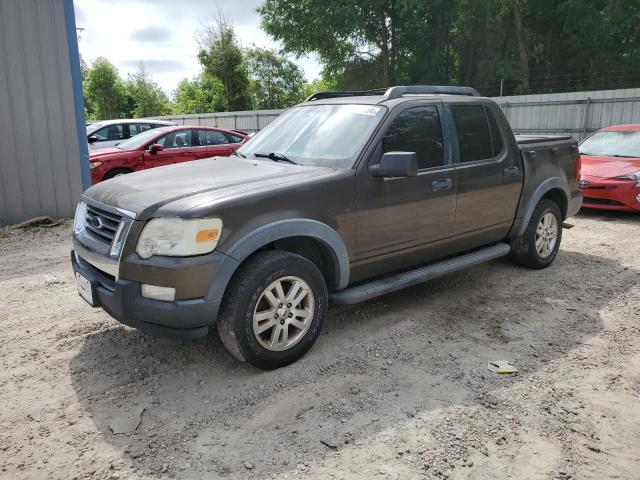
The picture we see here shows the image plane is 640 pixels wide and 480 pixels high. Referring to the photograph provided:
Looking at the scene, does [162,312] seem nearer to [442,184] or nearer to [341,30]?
[442,184]

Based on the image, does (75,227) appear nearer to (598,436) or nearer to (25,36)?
(598,436)

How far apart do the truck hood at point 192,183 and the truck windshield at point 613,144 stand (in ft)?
24.0

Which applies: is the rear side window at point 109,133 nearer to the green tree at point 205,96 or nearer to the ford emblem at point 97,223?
the ford emblem at point 97,223

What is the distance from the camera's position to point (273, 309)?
3.45 meters

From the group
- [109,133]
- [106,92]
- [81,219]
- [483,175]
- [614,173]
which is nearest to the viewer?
[81,219]

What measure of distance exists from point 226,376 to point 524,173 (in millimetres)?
3511

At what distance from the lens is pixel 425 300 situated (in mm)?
4914

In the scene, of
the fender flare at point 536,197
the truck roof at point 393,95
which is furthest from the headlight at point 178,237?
the fender flare at point 536,197

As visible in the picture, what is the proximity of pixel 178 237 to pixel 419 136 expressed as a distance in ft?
7.24

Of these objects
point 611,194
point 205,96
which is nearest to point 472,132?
point 611,194

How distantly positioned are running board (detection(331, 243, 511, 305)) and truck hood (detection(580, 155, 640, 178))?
4422mm

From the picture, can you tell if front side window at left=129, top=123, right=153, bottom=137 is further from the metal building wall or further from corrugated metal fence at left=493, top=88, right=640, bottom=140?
corrugated metal fence at left=493, top=88, right=640, bottom=140

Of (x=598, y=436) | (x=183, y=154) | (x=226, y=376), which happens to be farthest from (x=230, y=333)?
(x=183, y=154)

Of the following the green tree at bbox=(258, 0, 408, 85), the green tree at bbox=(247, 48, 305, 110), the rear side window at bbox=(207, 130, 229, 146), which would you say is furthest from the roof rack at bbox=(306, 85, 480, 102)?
the green tree at bbox=(247, 48, 305, 110)
